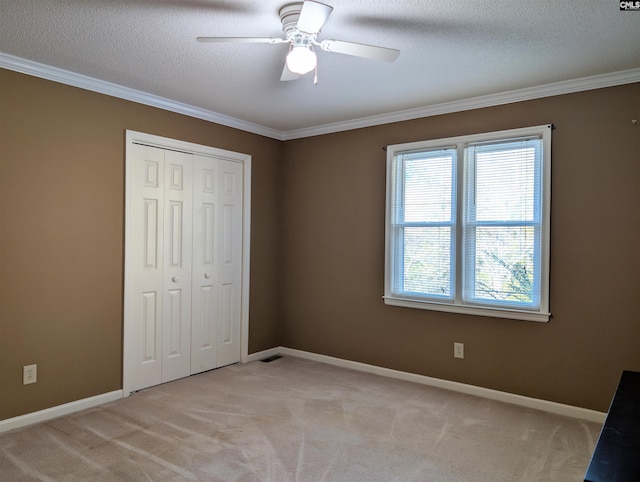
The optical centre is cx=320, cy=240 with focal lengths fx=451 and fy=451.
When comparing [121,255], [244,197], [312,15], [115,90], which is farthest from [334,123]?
[312,15]

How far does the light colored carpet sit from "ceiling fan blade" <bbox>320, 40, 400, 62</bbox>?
226 centimetres

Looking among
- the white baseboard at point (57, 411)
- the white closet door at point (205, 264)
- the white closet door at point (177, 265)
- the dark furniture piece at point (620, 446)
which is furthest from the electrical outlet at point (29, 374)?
the dark furniture piece at point (620, 446)

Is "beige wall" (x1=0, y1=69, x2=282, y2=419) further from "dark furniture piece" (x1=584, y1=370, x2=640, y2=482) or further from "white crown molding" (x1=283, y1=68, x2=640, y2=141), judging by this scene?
"dark furniture piece" (x1=584, y1=370, x2=640, y2=482)

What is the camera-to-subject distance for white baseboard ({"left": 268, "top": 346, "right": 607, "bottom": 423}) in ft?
10.8

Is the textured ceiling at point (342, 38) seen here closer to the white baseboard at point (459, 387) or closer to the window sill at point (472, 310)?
the window sill at point (472, 310)

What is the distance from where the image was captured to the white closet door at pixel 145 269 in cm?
368

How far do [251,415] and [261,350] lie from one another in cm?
161

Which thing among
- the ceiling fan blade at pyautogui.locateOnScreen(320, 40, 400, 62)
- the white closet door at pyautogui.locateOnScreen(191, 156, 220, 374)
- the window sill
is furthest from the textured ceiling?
the window sill

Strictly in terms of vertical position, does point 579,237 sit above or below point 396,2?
below

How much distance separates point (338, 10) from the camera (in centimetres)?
230

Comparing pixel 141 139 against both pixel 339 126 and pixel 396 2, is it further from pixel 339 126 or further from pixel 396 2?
pixel 396 2

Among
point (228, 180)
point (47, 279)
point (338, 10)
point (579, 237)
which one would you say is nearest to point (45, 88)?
point (47, 279)

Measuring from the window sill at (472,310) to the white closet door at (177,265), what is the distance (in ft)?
6.15

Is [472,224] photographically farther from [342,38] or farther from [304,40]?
[304,40]
